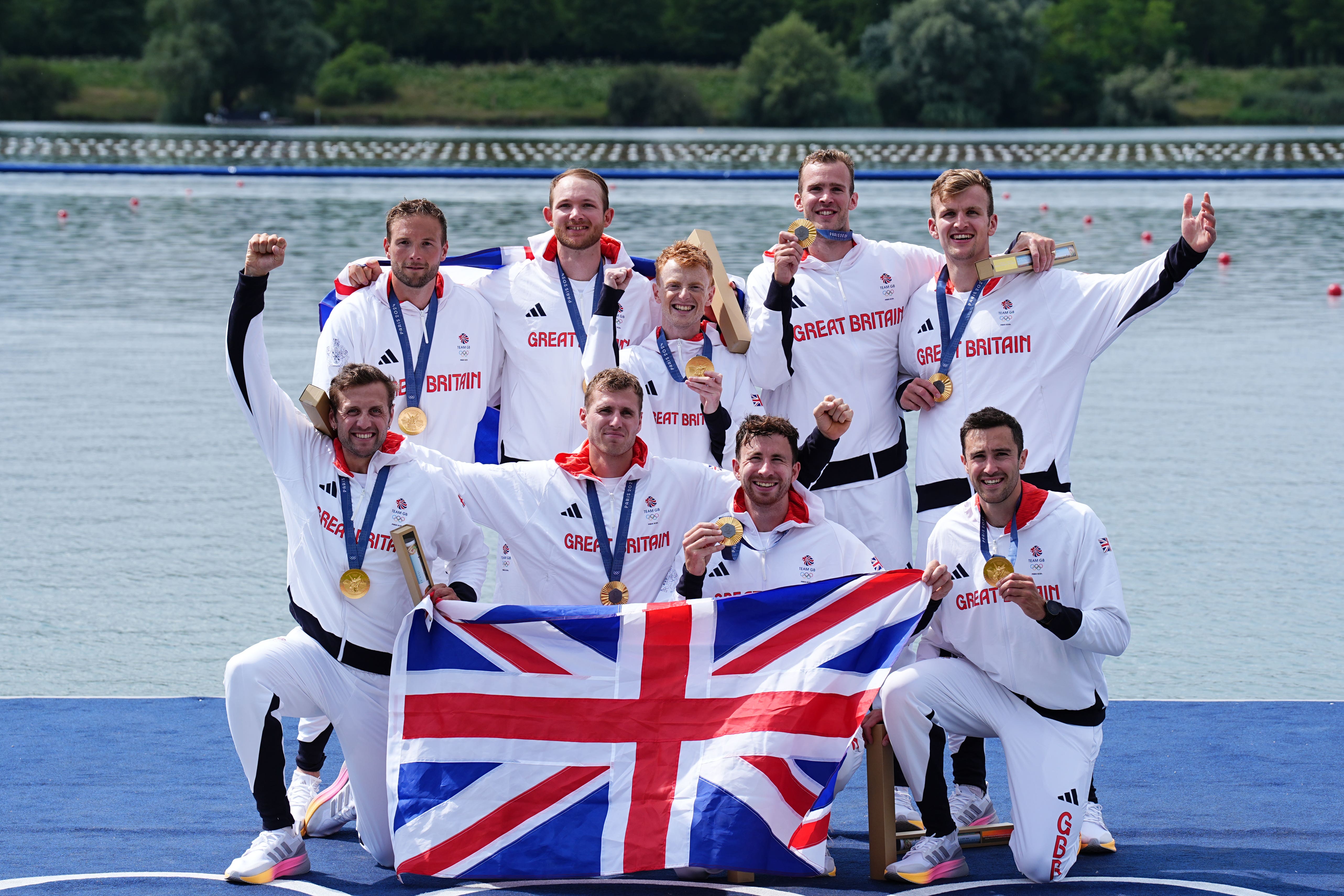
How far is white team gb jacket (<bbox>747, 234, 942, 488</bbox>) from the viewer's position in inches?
235

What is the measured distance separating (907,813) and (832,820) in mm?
269

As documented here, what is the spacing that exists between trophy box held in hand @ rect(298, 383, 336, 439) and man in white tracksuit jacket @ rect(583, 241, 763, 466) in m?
1.12

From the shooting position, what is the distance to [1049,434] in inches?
224

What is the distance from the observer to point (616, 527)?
17.5 ft

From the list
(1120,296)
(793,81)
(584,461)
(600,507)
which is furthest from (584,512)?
(793,81)

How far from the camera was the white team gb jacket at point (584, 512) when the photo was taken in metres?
5.36

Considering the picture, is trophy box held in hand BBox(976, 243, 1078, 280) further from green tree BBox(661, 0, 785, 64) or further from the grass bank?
green tree BBox(661, 0, 785, 64)

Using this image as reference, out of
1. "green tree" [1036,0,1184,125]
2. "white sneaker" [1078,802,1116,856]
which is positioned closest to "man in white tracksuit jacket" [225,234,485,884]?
"white sneaker" [1078,802,1116,856]

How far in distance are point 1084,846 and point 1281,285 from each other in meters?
16.9

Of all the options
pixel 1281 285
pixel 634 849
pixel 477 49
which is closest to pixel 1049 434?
pixel 634 849

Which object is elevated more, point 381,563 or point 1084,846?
point 381,563

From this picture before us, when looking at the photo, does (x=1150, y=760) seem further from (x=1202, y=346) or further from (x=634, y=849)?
(x=1202, y=346)

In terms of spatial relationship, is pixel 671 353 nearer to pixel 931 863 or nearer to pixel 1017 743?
pixel 1017 743

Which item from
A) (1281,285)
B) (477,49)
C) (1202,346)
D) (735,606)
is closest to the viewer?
(735,606)
